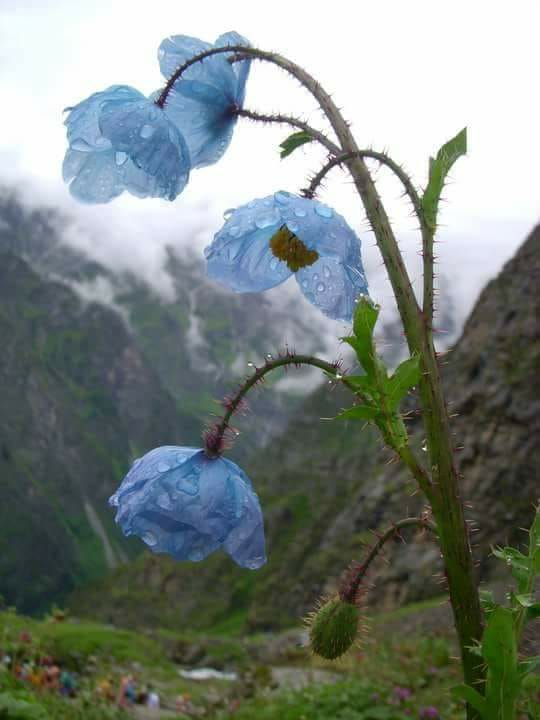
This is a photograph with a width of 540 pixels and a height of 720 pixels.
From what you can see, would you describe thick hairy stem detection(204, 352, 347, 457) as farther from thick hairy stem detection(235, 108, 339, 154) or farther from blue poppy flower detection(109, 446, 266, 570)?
thick hairy stem detection(235, 108, 339, 154)

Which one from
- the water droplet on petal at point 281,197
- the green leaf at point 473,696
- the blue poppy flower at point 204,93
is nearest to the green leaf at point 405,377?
the water droplet on petal at point 281,197

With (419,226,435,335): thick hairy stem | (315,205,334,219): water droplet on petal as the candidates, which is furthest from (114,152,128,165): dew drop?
(419,226,435,335): thick hairy stem

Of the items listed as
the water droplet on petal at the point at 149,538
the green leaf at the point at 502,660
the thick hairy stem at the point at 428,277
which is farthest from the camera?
the water droplet on petal at the point at 149,538

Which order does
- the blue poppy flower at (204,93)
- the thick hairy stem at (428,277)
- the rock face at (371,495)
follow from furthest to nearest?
the rock face at (371,495) → the blue poppy flower at (204,93) → the thick hairy stem at (428,277)

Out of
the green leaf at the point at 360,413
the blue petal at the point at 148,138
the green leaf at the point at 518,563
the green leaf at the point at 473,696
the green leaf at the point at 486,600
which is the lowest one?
the green leaf at the point at 473,696

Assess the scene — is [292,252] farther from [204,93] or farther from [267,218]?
[204,93]

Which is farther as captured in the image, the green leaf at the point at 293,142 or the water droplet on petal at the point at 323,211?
the green leaf at the point at 293,142

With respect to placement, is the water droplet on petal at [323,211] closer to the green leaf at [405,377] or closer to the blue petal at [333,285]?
the blue petal at [333,285]
